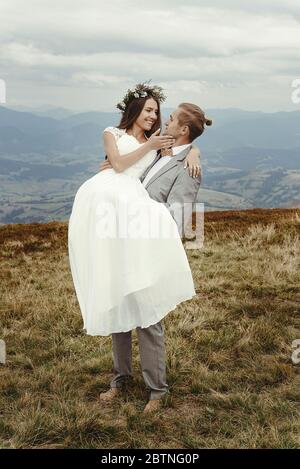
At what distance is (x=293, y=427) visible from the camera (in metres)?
4.05

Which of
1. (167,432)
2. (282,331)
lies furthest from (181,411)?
(282,331)

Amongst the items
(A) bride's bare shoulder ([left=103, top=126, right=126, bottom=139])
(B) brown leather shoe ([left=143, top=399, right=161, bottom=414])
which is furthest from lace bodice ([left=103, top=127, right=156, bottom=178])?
(B) brown leather shoe ([left=143, top=399, right=161, bottom=414])

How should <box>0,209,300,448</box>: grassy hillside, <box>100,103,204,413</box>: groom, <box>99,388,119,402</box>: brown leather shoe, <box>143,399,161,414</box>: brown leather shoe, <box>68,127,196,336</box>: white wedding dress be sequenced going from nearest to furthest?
<box>0,209,300,448</box>: grassy hillside, <box>68,127,196,336</box>: white wedding dress, <box>100,103,204,413</box>: groom, <box>143,399,161,414</box>: brown leather shoe, <box>99,388,119,402</box>: brown leather shoe

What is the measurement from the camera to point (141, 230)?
4.29 metres

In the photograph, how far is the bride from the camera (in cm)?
427

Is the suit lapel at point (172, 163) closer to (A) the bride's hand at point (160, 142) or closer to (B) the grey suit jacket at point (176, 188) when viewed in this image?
(B) the grey suit jacket at point (176, 188)

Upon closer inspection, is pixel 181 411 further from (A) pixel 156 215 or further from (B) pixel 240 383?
(A) pixel 156 215

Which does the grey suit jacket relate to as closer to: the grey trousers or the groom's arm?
the groom's arm

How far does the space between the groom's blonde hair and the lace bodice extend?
48 centimetres

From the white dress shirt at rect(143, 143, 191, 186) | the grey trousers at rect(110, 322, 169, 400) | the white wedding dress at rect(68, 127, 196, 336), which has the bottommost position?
the grey trousers at rect(110, 322, 169, 400)

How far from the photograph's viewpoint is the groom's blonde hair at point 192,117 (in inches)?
170

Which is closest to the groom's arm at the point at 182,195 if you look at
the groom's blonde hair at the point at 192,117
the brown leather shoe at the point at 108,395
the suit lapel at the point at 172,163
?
the suit lapel at the point at 172,163

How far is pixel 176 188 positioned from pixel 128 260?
76 cm
